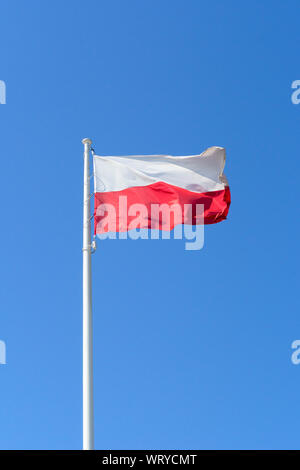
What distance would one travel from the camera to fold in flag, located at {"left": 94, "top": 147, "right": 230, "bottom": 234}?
743 inches

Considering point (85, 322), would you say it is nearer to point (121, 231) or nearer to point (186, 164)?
point (121, 231)

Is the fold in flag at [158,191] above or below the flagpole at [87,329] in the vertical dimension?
above

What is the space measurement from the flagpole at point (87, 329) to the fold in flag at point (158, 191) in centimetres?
37

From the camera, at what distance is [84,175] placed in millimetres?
18984

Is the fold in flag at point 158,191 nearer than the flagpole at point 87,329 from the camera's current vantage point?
No

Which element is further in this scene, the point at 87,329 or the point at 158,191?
the point at 158,191

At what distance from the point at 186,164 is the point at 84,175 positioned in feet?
10.2

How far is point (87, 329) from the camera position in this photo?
16.8m

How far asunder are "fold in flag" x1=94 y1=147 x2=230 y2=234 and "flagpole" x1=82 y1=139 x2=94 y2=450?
37 cm

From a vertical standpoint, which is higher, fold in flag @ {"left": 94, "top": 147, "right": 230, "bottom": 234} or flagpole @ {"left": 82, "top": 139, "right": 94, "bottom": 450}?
fold in flag @ {"left": 94, "top": 147, "right": 230, "bottom": 234}

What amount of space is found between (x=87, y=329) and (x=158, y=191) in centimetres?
479

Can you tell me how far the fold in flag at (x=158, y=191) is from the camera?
61.9 feet

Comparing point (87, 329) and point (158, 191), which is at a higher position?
point (158, 191)
